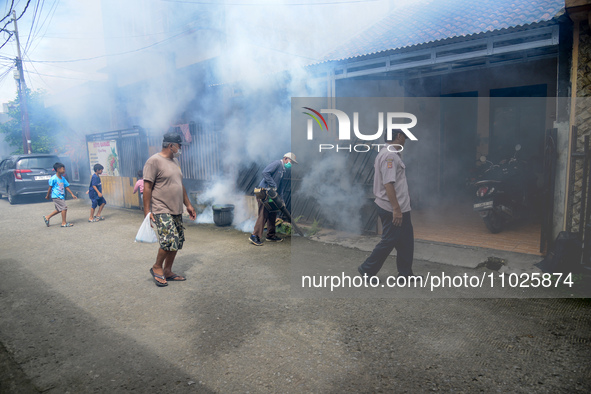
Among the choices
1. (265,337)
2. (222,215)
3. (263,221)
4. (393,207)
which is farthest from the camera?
(222,215)

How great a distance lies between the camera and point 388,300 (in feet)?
13.1

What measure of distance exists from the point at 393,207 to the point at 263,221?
2.97m

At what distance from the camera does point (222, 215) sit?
812 cm

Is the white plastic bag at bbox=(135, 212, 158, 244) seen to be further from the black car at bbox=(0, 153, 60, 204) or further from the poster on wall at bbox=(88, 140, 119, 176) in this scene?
the black car at bbox=(0, 153, 60, 204)

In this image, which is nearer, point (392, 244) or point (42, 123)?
point (392, 244)

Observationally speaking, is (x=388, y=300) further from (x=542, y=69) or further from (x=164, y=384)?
(x=542, y=69)

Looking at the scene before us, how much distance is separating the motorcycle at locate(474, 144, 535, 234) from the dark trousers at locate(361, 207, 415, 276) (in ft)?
9.73

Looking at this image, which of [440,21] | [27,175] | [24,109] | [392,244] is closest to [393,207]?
[392,244]

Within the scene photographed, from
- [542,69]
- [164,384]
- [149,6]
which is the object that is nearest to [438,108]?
[542,69]

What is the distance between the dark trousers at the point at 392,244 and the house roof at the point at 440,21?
397 centimetres

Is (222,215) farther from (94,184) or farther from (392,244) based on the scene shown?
(392,244)

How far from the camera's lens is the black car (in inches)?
525

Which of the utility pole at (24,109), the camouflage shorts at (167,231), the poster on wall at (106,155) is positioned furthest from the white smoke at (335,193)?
the utility pole at (24,109)

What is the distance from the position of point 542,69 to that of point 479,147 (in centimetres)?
216
